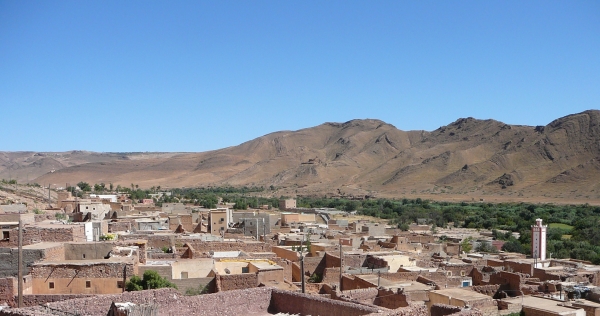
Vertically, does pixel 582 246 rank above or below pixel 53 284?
below

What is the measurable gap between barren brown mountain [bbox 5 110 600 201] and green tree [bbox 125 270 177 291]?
257ft

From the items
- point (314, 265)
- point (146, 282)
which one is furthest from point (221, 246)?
point (146, 282)

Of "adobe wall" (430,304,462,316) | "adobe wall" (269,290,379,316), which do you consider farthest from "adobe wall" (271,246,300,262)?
"adobe wall" (430,304,462,316)

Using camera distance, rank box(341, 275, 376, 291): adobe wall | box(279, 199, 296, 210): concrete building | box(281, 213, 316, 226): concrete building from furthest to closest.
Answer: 1. box(279, 199, 296, 210): concrete building
2. box(281, 213, 316, 226): concrete building
3. box(341, 275, 376, 291): adobe wall

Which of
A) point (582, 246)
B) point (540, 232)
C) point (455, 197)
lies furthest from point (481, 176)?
point (540, 232)

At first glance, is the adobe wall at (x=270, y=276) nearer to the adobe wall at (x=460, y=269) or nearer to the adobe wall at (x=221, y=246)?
the adobe wall at (x=221, y=246)

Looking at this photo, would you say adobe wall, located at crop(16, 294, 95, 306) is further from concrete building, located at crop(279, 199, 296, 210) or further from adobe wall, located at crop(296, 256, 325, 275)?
concrete building, located at crop(279, 199, 296, 210)

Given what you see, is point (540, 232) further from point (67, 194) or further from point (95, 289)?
point (67, 194)

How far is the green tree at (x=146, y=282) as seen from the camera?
13.1 m

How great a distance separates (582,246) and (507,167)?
72.7 meters

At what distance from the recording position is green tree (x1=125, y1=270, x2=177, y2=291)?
13141mm

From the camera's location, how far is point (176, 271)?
15.6 m

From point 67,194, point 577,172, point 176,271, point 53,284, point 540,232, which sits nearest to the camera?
point 53,284

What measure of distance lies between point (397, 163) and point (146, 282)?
12003 centimetres
